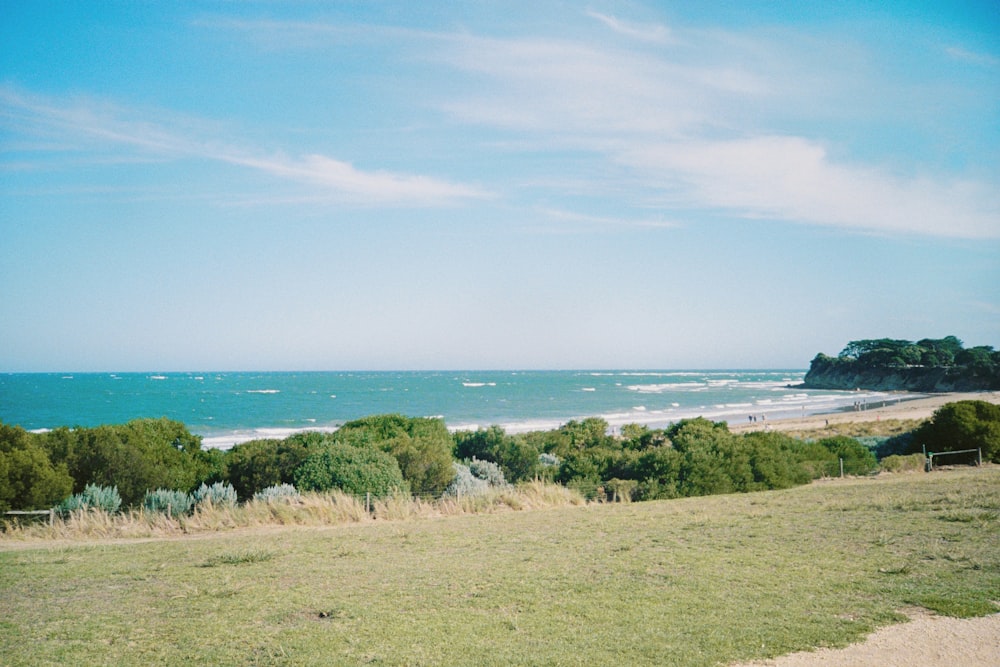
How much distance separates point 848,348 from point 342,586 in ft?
643

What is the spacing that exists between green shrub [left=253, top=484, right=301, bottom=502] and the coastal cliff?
126182 mm

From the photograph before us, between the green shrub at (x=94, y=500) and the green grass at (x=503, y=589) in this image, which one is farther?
the green shrub at (x=94, y=500)

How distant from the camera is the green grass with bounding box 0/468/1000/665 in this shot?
6309 mm

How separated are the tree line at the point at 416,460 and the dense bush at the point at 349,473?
26 millimetres

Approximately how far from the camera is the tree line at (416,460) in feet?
52.0

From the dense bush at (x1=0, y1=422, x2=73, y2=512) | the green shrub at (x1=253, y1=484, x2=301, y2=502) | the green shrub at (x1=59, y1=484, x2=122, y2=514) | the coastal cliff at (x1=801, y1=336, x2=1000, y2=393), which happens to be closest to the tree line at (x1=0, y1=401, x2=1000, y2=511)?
the dense bush at (x1=0, y1=422, x2=73, y2=512)

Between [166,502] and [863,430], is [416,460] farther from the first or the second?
A: [863,430]

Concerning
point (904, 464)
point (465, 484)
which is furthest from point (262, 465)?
point (904, 464)

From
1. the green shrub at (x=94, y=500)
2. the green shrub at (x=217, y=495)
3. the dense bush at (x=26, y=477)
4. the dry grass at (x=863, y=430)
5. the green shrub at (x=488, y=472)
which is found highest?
the dense bush at (x=26, y=477)

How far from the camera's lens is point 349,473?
658 inches

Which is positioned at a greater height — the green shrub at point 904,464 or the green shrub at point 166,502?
the green shrub at point 166,502

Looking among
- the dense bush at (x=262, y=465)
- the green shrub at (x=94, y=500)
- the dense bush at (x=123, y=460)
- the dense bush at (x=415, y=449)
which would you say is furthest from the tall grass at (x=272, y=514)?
the dense bush at (x=262, y=465)

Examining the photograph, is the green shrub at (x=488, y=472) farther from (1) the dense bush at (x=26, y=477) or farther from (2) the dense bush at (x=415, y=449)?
(1) the dense bush at (x=26, y=477)

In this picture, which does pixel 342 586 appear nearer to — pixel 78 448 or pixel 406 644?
pixel 406 644
